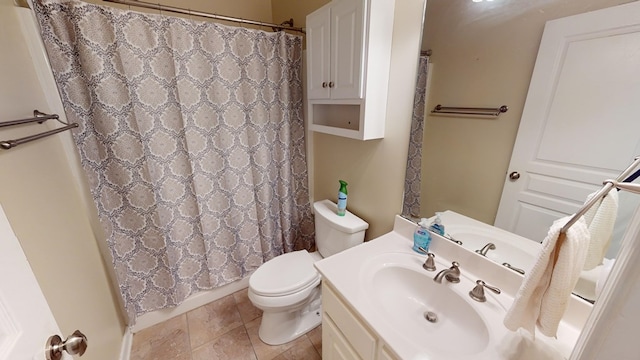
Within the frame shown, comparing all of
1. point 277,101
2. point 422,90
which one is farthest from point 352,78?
point 277,101

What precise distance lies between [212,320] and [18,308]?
154 cm

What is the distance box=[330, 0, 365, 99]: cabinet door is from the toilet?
0.74m

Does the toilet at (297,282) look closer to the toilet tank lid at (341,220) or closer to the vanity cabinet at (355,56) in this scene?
the toilet tank lid at (341,220)

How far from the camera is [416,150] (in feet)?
3.91

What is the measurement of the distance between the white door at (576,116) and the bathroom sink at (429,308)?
32 cm

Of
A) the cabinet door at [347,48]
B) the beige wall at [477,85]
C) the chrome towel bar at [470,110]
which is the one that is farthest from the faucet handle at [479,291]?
the cabinet door at [347,48]

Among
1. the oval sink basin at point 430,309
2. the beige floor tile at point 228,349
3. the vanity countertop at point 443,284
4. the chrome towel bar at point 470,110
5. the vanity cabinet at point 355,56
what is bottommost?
the beige floor tile at point 228,349

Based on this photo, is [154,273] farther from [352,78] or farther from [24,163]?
[352,78]

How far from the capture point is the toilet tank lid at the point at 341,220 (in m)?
1.43

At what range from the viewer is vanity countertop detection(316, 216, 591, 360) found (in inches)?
→ 27.5

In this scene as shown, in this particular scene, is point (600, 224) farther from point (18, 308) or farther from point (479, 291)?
point (18, 308)

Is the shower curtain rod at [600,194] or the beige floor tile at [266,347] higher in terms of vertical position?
the shower curtain rod at [600,194]

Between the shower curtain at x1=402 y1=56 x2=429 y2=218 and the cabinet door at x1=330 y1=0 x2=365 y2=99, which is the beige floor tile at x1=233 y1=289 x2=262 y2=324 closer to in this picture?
the shower curtain at x1=402 y1=56 x2=429 y2=218

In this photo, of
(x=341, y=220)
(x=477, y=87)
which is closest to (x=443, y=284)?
(x=341, y=220)
